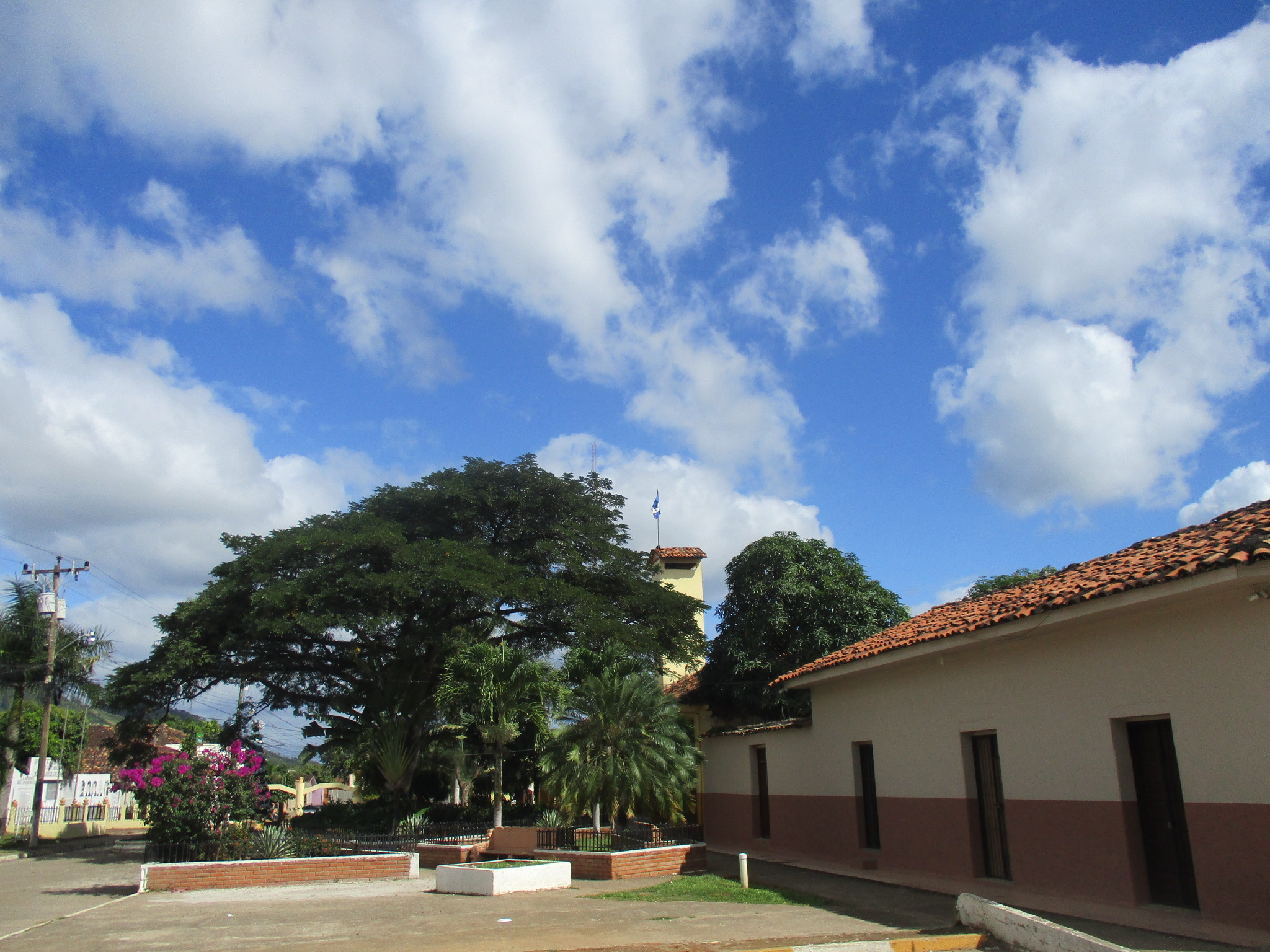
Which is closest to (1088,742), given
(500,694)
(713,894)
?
(713,894)

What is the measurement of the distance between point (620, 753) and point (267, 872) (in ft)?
23.0

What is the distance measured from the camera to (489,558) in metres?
25.1

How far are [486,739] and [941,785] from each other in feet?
34.2

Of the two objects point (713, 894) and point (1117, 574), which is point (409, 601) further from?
point (1117, 574)

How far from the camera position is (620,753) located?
700 inches

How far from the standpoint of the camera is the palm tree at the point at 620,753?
57.1 ft

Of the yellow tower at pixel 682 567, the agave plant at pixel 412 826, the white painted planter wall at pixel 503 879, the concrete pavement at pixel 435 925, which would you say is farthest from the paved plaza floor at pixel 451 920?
the yellow tower at pixel 682 567

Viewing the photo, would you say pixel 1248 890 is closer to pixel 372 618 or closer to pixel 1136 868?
pixel 1136 868

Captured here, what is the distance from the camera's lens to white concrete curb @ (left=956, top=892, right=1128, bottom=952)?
7.22 m

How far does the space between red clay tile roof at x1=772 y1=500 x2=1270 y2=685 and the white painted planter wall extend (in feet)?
20.7

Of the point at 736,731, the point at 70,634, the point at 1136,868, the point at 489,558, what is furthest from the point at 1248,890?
the point at 70,634

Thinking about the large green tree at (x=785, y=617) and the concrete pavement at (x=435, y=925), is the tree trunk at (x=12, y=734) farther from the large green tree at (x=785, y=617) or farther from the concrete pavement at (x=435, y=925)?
the large green tree at (x=785, y=617)

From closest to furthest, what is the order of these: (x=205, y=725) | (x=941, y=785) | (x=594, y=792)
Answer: (x=941, y=785), (x=594, y=792), (x=205, y=725)

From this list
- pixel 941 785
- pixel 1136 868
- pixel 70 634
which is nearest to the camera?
pixel 1136 868
